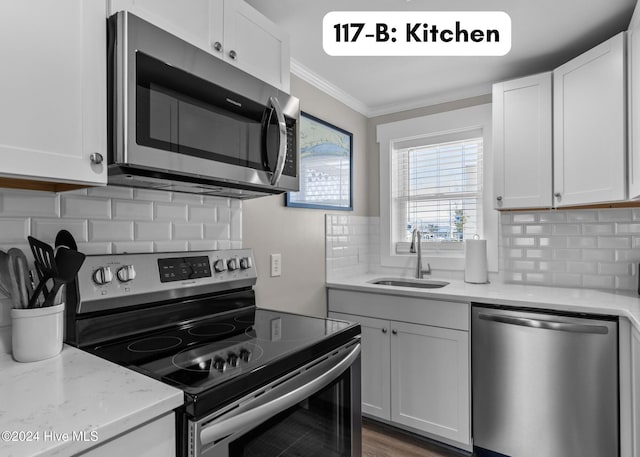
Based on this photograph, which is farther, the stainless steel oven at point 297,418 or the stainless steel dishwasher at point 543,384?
the stainless steel dishwasher at point 543,384

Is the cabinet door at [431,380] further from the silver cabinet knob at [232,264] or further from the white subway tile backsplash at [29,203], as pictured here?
the white subway tile backsplash at [29,203]

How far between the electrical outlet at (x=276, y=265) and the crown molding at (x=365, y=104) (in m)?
1.12

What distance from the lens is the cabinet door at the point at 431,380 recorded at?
200 centimetres

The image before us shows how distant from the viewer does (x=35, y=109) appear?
85cm

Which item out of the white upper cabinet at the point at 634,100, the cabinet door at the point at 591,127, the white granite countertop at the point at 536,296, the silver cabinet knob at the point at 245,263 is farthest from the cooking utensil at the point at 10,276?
the cabinet door at the point at 591,127

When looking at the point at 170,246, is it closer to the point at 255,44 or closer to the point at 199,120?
the point at 199,120

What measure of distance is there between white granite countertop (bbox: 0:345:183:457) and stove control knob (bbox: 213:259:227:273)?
25.4 inches

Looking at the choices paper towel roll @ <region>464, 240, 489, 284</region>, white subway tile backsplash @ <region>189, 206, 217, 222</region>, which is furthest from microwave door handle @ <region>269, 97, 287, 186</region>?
paper towel roll @ <region>464, 240, 489, 284</region>

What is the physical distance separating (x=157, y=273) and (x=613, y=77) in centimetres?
225

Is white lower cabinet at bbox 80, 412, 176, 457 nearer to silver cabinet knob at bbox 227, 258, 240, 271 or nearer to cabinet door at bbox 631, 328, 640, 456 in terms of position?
silver cabinet knob at bbox 227, 258, 240, 271

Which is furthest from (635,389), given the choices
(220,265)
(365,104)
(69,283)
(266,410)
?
(365,104)

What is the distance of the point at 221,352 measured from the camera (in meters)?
1.07

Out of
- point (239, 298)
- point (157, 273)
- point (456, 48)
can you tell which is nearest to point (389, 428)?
point (239, 298)

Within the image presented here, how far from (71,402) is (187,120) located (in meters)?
0.81
